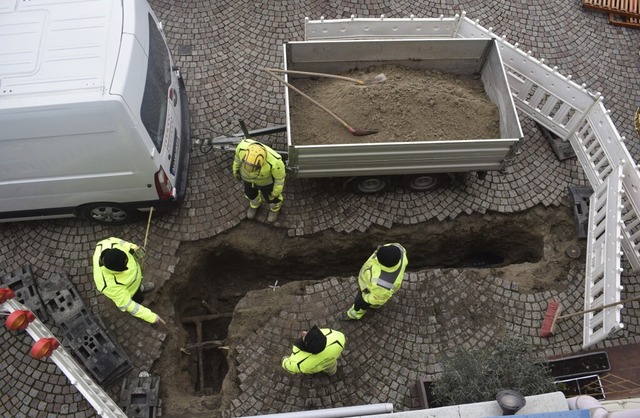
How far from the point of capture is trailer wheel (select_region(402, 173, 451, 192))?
7844 millimetres

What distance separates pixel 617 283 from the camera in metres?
6.28

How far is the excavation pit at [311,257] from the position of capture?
7.57 metres

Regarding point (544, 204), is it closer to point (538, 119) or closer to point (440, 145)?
point (538, 119)

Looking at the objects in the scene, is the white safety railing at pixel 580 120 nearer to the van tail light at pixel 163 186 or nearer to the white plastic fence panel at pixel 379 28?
the white plastic fence panel at pixel 379 28

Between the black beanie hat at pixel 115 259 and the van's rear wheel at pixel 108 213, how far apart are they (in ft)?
5.04

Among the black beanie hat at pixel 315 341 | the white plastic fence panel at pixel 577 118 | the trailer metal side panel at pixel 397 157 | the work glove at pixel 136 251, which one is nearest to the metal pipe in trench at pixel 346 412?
the black beanie hat at pixel 315 341

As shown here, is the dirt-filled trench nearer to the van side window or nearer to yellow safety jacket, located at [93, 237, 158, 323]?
yellow safety jacket, located at [93, 237, 158, 323]

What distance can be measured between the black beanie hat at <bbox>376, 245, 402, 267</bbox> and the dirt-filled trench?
147cm

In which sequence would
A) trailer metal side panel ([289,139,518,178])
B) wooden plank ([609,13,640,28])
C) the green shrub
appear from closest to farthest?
1. the green shrub
2. trailer metal side panel ([289,139,518,178])
3. wooden plank ([609,13,640,28])

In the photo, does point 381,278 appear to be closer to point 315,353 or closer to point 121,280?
point 315,353

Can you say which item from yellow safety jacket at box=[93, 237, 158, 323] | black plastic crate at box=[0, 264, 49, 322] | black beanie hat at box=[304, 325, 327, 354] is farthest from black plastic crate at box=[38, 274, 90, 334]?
black beanie hat at box=[304, 325, 327, 354]

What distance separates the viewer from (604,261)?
6.72 m

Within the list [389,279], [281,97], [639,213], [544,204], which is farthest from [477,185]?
[281,97]

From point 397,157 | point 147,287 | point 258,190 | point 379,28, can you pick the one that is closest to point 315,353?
point 258,190
